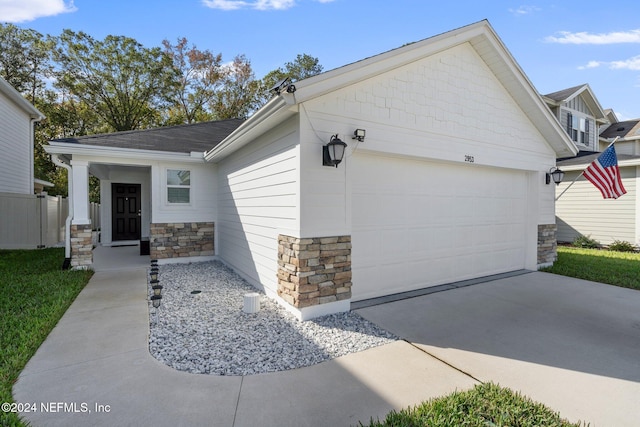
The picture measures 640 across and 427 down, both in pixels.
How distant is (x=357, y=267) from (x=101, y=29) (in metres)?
21.8

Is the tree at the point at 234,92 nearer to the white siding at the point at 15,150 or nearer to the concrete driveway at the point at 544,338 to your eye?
the white siding at the point at 15,150

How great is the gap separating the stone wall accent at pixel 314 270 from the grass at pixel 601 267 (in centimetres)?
548

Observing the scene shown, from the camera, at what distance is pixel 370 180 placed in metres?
4.98

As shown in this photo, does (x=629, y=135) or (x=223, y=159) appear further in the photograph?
(x=629, y=135)

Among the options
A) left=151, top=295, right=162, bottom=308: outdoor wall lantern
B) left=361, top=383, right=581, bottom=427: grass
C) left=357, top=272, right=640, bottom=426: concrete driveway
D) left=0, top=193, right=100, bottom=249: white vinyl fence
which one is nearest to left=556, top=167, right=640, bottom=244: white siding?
left=357, top=272, right=640, bottom=426: concrete driveway

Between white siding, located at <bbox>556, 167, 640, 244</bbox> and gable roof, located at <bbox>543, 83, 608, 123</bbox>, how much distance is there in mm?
5867

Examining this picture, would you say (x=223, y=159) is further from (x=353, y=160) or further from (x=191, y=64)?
(x=191, y=64)

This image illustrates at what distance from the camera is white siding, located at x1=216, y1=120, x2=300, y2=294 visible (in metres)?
4.48

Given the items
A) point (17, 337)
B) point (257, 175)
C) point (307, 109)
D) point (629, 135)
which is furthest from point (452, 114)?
point (629, 135)

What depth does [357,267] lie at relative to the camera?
4.95m

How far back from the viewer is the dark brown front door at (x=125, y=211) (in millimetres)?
10891

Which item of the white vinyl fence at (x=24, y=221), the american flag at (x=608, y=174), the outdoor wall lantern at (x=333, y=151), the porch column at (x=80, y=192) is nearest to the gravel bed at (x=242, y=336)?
the outdoor wall lantern at (x=333, y=151)

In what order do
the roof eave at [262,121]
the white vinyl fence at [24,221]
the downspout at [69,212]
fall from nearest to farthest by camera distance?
the roof eave at [262,121]
the downspout at [69,212]
the white vinyl fence at [24,221]

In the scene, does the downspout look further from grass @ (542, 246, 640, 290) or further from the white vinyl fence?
grass @ (542, 246, 640, 290)
